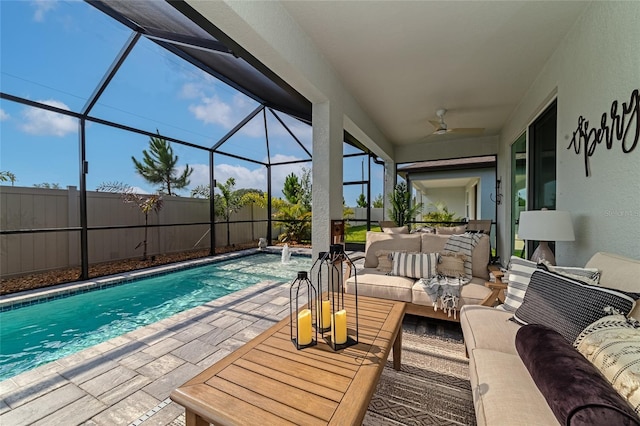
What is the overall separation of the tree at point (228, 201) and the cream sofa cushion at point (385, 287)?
5776 millimetres

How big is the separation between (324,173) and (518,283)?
214cm

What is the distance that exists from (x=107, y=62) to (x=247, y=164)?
4329 millimetres

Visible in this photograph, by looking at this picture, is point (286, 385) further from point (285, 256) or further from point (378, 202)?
point (378, 202)

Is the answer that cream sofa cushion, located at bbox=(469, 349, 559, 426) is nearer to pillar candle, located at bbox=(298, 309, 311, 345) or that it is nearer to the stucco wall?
pillar candle, located at bbox=(298, 309, 311, 345)

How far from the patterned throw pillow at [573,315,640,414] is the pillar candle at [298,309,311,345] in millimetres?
1224

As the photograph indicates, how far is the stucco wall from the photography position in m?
1.70

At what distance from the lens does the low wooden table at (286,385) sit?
0.96 metres

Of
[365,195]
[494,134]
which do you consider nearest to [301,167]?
[365,195]

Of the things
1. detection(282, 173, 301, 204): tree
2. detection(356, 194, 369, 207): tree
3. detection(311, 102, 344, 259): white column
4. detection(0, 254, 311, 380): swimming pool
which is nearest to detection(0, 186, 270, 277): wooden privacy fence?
detection(0, 254, 311, 380): swimming pool

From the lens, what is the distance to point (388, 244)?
11.5ft

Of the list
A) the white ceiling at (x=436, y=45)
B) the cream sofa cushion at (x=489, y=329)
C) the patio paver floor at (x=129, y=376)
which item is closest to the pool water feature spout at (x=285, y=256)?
the patio paver floor at (x=129, y=376)

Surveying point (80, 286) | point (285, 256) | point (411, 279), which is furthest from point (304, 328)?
point (285, 256)

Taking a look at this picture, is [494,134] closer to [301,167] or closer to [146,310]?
[301,167]

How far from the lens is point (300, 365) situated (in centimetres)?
127
